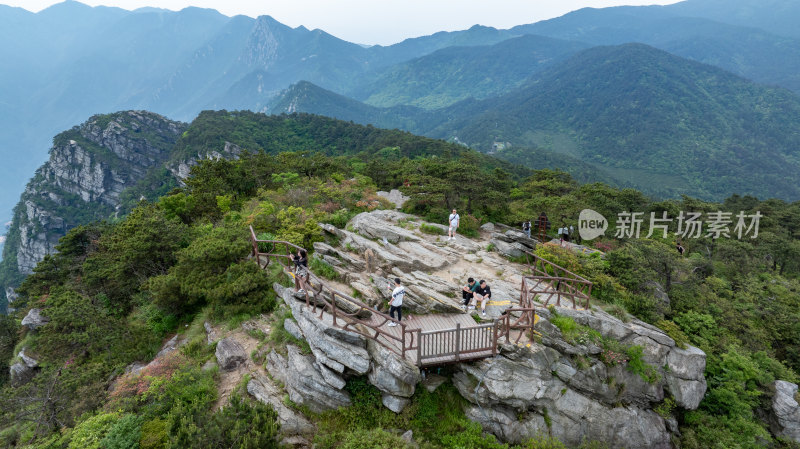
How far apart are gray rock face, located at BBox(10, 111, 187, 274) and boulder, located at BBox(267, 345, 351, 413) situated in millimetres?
106426

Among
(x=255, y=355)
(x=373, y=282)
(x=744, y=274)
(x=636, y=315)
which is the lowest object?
(x=744, y=274)

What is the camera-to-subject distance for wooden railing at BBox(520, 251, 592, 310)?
11630 mm

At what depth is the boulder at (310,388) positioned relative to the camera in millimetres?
9055

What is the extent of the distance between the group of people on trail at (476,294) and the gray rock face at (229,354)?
7.39 meters

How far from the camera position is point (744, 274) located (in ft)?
71.4

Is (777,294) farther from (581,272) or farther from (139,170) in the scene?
(139,170)

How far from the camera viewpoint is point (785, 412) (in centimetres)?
1198

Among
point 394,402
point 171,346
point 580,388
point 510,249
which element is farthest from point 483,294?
point 171,346

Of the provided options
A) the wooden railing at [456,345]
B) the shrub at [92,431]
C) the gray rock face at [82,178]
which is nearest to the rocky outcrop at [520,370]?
the wooden railing at [456,345]

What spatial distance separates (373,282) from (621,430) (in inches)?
364

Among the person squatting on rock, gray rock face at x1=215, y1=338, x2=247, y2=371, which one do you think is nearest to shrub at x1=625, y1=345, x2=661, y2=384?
the person squatting on rock

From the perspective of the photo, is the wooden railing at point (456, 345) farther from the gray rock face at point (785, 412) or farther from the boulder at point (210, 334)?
the gray rock face at point (785, 412)

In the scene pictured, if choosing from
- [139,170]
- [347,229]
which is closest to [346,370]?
[347,229]

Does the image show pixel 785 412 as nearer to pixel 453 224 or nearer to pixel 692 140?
pixel 453 224
